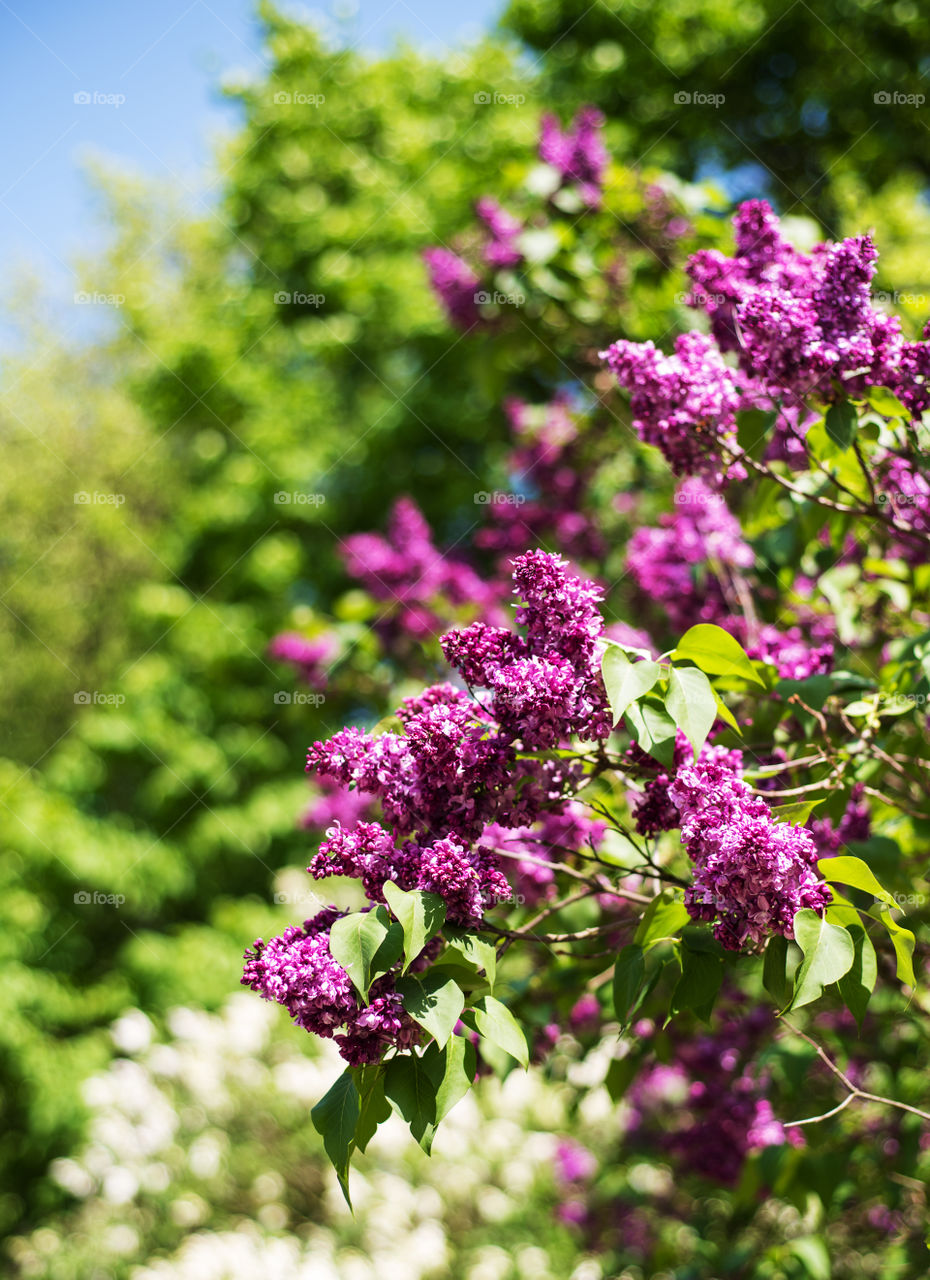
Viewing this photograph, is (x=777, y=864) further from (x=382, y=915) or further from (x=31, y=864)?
(x=31, y=864)

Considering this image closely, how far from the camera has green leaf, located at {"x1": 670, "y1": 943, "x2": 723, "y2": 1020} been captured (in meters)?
1.26

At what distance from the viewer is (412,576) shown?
4.08 meters

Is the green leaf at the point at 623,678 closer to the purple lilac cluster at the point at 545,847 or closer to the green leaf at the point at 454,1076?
the green leaf at the point at 454,1076

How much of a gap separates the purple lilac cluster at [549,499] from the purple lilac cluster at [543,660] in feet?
8.92

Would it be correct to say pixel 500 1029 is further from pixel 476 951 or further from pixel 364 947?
pixel 364 947

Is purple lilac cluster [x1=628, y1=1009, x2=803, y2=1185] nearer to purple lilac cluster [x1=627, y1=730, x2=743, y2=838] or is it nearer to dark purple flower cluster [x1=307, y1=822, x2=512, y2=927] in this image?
purple lilac cluster [x1=627, y1=730, x2=743, y2=838]

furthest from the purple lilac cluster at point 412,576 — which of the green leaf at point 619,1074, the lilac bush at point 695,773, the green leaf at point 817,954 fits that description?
the green leaf at point 817,954

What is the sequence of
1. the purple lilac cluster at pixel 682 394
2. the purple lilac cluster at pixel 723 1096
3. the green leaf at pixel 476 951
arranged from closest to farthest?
1. the green leaf at pixel 476 951
2. the purple lilac cluster at pixel 682 394
3. the purple lilac cluster at pixel 723 1096

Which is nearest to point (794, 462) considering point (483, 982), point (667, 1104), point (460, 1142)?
point (483, 982)

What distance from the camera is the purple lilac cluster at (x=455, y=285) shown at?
396 cm

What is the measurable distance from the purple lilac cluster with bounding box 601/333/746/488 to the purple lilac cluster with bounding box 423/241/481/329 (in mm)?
2387

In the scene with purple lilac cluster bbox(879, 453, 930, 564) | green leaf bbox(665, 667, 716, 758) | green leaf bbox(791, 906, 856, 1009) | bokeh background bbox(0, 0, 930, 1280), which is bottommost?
bokeh background bbox(0, 0, 930, 1280)

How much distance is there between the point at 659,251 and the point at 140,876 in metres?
6.44

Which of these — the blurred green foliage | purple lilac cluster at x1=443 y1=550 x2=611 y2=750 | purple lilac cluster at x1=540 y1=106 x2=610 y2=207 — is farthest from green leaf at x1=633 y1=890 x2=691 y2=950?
the blurred green foliage
